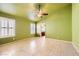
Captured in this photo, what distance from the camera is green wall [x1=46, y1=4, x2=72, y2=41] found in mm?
3109

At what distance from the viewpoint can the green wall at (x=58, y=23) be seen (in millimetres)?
3109

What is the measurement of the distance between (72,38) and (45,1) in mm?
1911

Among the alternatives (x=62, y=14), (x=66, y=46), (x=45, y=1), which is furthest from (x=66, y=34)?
(x=45, y=1)

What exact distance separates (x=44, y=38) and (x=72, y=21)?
1009 mm

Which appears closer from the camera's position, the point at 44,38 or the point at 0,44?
the point at 44,38

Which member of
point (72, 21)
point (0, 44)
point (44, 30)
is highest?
point (72, 21)

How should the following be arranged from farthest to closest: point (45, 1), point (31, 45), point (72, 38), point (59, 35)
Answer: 1. point (31, 45)
2. point (72, 38)
3. point (59, 35)
4. point (45, 1)

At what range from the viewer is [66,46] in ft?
11.3

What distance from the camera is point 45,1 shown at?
2.16 metres

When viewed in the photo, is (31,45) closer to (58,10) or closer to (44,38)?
(44,38)

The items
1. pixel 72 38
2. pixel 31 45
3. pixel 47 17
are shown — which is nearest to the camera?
pixel 47 17

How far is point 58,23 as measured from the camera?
10.5ft

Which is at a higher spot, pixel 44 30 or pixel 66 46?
pixel 44 30

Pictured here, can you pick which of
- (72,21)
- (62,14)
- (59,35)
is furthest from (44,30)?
(72,21)
